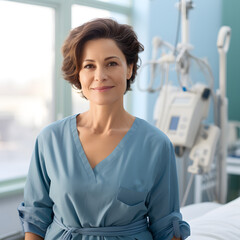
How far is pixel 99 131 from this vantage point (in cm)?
101

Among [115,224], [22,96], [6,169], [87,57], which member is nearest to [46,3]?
[22,96]

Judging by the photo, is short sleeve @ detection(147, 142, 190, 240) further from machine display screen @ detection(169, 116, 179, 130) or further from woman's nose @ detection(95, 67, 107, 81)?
machine display screen @ detection(169, 116, 179, 130)

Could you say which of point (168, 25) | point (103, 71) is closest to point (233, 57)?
point (168, 25)

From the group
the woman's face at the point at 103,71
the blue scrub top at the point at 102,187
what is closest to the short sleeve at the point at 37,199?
the blue scrub top at the point at 102,187

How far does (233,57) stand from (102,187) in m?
3.05

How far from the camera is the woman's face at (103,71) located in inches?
36.4

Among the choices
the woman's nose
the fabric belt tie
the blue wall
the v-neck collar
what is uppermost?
the blue wall

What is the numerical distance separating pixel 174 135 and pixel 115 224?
4.36ft

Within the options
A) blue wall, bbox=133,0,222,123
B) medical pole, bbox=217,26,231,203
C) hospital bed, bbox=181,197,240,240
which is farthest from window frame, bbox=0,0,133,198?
hospital bed, bbox=181,197,240,240

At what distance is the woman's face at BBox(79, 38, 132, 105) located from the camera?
92cm

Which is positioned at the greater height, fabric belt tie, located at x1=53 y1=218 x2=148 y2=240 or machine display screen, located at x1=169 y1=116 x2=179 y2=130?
machine display screen, located at x1=169 y1=116 x2=179 y2=130

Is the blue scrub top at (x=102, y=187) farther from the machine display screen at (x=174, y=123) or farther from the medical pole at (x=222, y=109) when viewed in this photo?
the medical pole at (x=222, y=109)

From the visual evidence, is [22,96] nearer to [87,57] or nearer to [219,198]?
[219,198]

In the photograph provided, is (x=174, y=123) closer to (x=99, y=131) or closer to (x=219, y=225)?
(x=219, y=225)
